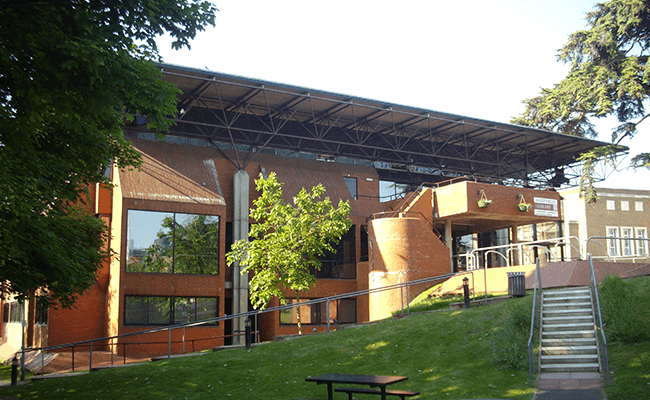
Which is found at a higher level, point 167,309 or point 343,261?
point 343,261

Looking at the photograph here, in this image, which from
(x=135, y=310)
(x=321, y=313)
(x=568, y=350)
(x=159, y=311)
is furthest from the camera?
(x=321, y=313)

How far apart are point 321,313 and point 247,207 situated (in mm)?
6288

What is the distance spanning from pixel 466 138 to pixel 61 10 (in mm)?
29391

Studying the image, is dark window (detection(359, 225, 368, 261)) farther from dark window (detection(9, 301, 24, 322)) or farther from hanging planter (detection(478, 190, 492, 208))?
dark window (detection(9, 301, 24, 322))

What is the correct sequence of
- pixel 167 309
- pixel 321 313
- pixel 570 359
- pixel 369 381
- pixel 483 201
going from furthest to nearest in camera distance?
pixel 321 313 → pixel 483 201 → pixel 167 309 → pixel 570 359 → pixel 369 381

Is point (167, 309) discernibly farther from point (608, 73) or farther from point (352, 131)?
point (608, 73)

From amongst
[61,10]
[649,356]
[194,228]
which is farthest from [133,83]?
[194,228]

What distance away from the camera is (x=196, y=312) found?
25.6 metres

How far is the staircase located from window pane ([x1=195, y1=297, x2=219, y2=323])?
1512 cm

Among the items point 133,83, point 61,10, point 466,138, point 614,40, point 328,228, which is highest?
point 614,40

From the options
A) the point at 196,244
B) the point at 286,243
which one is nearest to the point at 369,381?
the point at 286,243

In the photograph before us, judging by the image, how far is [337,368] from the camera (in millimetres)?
13781

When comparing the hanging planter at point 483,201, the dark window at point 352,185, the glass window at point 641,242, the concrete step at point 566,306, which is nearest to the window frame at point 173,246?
the dark window at point 352,185

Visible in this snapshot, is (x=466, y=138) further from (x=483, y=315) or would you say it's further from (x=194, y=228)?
(x=483, y=315)
